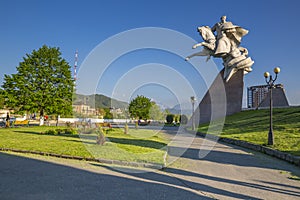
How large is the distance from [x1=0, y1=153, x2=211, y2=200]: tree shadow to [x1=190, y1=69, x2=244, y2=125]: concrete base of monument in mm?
29482

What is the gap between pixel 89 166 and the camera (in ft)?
23.2

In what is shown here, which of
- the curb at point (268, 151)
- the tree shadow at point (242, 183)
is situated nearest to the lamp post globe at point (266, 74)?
the curb at point (268, 151)

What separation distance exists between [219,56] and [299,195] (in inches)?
1346

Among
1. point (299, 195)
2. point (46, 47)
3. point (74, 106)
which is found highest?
point (46, 47)

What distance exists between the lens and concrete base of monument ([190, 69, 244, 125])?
3469 cm

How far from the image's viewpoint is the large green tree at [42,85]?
2709cm

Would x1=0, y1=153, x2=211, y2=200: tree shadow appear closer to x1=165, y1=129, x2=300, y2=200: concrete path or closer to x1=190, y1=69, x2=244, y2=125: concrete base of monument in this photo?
x1=165, y1=129, x2=300, y2=200: concrete path

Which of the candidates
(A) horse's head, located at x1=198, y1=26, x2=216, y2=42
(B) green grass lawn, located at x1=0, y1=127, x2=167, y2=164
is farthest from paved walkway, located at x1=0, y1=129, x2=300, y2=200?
(A) horse's head, located at x1=198, y1=26, x2=216, y2=42

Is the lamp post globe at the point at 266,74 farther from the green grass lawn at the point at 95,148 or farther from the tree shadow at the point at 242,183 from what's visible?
the tree shadow at the point at 242,183

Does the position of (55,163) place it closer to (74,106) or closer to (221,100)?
(74,106)

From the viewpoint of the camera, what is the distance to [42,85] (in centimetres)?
2833

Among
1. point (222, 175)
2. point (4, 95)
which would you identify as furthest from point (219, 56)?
point (222, 175)

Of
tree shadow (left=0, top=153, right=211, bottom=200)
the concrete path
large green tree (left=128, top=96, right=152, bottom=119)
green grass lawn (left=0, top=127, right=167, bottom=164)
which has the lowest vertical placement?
the concrete path

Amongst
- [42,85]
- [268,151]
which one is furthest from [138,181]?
[42,85]
